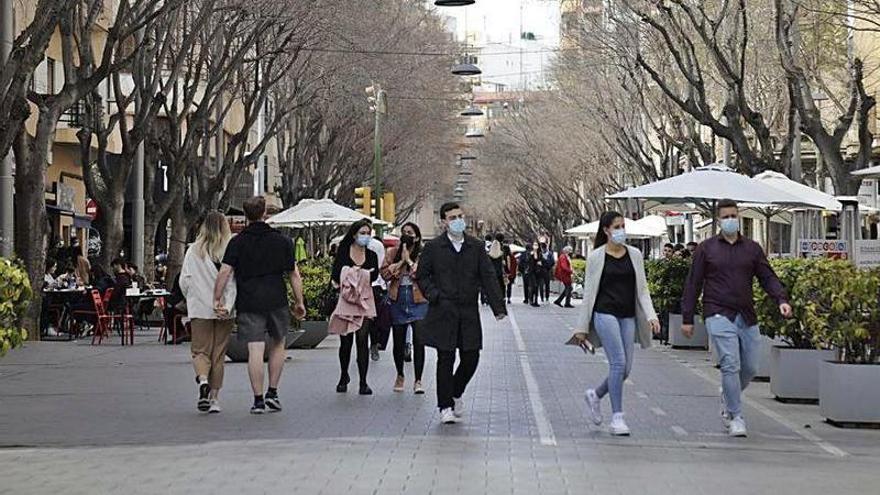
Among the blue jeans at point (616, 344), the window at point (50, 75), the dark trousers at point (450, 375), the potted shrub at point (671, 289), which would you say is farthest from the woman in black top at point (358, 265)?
the window at point (50, 75)

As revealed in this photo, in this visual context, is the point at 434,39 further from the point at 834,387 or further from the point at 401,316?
the point at 834,387

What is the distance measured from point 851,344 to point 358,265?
16.5 feet

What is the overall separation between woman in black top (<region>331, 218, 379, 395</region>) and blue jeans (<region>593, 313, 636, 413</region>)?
375 cm

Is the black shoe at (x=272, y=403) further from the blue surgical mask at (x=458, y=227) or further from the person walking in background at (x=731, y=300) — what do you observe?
the person walking in background at (x=731, y=300)

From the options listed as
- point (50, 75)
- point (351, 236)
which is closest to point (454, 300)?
point (351, 236)

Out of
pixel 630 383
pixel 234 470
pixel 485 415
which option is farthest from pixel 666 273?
pixel 234 470

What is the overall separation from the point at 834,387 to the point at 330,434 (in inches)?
169

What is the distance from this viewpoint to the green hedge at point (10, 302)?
1324 cm

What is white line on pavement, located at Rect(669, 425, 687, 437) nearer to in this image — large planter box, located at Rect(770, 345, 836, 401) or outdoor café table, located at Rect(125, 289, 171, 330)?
large planter box, located at Rect(770, 345, 836, 401)

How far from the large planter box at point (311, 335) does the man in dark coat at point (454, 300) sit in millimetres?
10292

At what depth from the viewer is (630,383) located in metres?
18.8

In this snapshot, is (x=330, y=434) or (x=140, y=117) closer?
(x=330, y=434)

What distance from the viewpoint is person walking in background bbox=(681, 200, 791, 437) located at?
43.7ft

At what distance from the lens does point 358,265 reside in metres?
16.9
